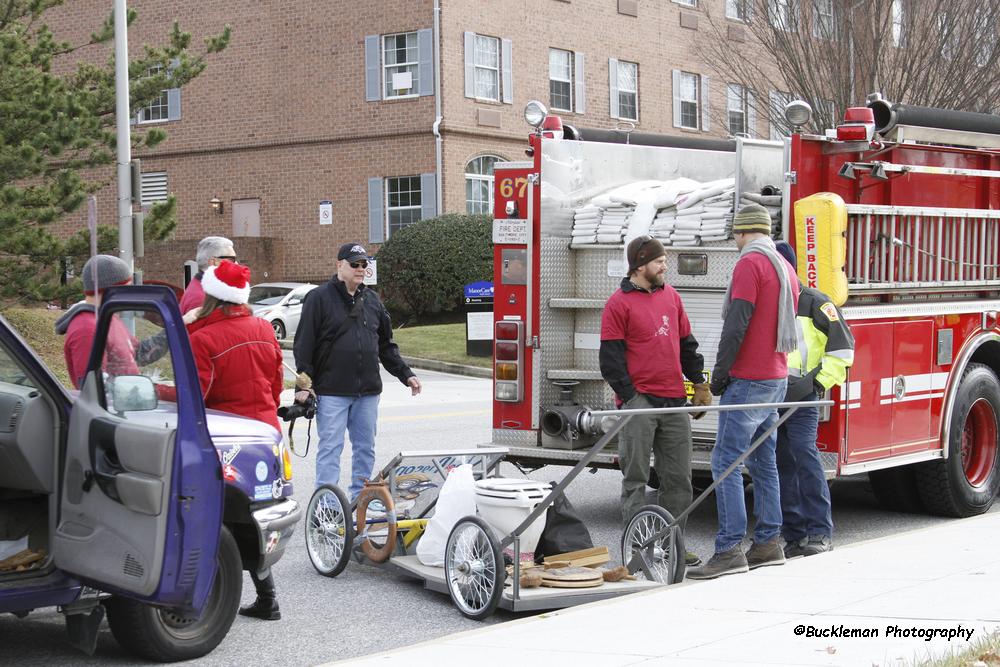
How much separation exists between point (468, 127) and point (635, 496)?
2742 centimetres

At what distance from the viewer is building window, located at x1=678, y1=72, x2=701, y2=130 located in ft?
131

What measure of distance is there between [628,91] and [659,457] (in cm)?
3126

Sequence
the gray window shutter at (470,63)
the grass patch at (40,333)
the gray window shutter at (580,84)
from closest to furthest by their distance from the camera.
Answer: the grass patch at (40,333) < the gray window shutter at (470,63) < the gray window shutter at (580,84)

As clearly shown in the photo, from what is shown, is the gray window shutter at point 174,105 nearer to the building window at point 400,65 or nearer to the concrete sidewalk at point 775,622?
the building window at point 400,65

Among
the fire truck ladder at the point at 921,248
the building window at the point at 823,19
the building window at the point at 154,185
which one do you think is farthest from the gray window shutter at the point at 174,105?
the fire truck ladder at the point at 921,248

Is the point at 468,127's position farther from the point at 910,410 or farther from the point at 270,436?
the point at 270,436

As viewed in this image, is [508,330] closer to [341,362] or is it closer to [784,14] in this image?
[341,362]

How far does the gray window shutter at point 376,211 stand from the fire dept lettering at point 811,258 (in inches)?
1079

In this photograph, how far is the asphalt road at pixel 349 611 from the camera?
6465mm

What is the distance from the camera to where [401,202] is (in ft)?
117

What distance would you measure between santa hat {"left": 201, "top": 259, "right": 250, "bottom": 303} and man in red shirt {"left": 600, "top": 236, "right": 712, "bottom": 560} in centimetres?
225

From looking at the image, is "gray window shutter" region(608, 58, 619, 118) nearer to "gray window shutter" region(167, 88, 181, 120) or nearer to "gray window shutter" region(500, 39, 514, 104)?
"gray window shutter" region(500, 39, 514, 104)

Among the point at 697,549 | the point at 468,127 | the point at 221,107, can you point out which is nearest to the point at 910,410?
the point at 697,549

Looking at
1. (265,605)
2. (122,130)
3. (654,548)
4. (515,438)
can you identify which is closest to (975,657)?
(654,548)
